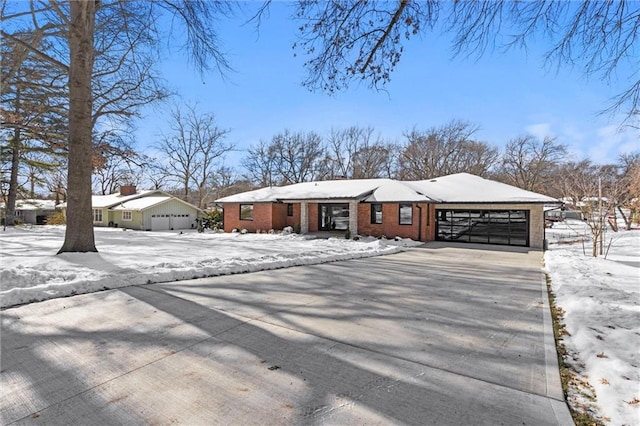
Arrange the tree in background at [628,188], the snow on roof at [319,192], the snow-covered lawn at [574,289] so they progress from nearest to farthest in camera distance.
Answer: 1. the snow-covered lawn at [574,289]
2. the snow on roof at [319,192]
3. the tree in background at [628,188]

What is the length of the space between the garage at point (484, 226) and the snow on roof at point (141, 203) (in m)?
23.4

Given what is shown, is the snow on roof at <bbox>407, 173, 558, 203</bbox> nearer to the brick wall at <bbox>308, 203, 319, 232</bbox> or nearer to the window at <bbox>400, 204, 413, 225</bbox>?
the window at <bbox>400, 204, 413, 225</bbox>

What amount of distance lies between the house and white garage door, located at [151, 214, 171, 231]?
9.68 m

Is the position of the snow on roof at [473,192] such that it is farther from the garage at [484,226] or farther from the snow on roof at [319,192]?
the snow on roof at [319,192]

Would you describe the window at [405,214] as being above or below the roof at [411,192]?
below

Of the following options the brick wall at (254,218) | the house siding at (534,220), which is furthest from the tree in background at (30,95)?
the house siding at (534,220)

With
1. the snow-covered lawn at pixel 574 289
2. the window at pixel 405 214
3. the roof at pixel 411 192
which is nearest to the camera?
the snow-covered lawn at pixel 574 289

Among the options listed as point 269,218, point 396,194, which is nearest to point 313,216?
point 269,218

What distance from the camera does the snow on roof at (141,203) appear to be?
2847 cm

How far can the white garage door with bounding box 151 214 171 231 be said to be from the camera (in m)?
28.7

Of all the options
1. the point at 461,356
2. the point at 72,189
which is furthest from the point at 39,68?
the point at 461,356

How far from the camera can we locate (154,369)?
10.0ft

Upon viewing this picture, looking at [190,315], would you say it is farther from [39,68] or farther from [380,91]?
[39,68]

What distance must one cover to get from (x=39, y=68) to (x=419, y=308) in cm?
1610
